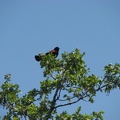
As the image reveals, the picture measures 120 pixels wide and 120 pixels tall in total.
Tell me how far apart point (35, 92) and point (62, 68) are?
2.33 m

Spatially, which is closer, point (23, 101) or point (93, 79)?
point (93, 79)

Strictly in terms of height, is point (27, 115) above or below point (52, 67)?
below

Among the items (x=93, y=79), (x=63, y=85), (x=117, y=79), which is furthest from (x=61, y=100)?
(x=117, y=79)

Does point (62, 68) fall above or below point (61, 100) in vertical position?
above

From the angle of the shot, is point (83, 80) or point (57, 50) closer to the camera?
point (83, 80)

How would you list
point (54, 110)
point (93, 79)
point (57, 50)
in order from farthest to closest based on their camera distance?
point (57, 50), point (54, 110), point (93, 79)

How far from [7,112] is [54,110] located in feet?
9.95

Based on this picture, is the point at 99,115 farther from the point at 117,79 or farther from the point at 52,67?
the point at 52,67

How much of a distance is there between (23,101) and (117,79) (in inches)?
238

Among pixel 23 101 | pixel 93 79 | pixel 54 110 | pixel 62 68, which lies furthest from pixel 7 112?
pixel 93 79

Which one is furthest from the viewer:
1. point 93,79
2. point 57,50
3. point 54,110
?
point 57,50

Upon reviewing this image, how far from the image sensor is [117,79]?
21344 mm

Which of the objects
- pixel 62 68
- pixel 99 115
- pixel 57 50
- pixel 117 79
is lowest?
pixel 99 115

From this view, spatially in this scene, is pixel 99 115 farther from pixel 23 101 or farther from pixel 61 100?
pixel 23 101
